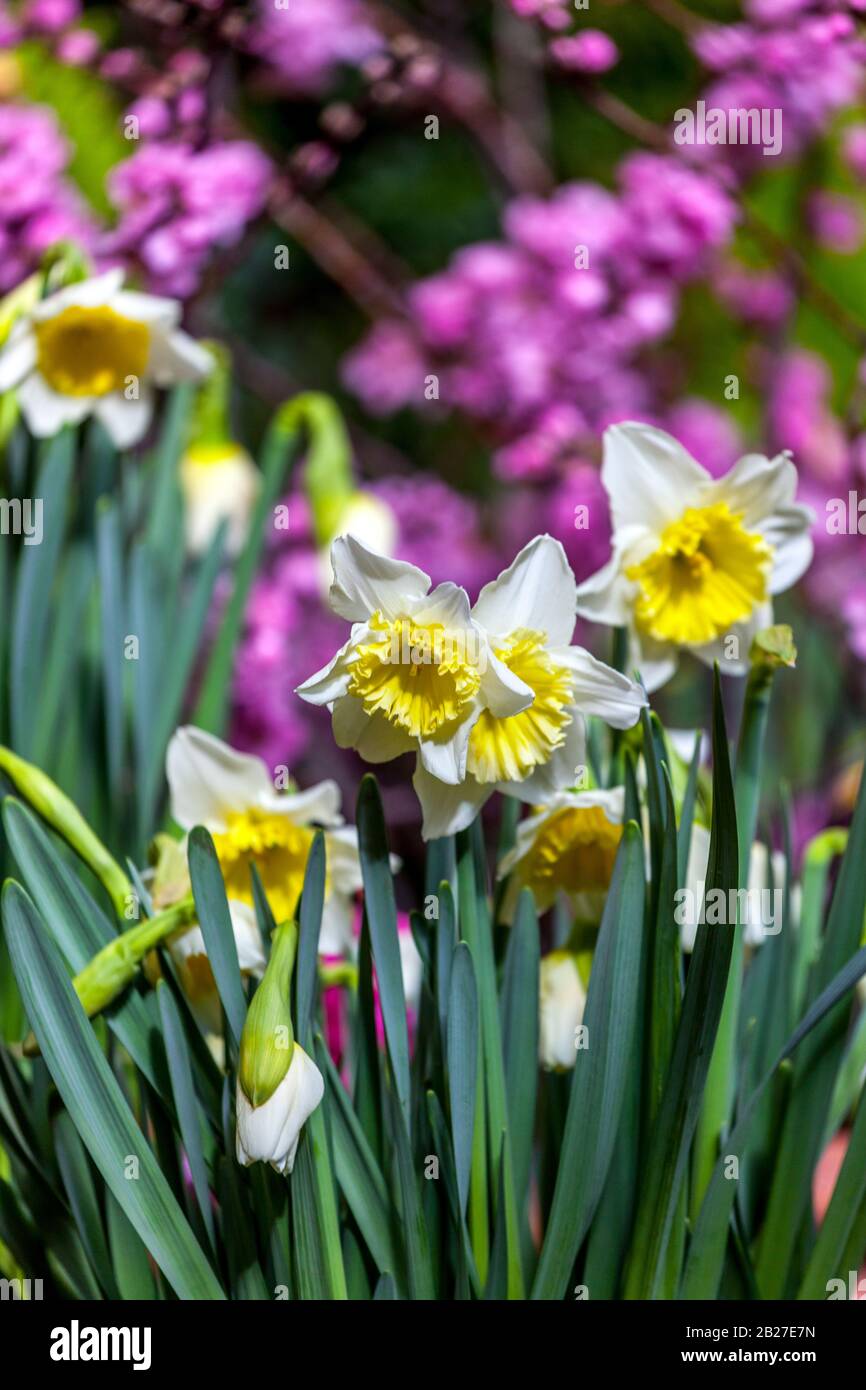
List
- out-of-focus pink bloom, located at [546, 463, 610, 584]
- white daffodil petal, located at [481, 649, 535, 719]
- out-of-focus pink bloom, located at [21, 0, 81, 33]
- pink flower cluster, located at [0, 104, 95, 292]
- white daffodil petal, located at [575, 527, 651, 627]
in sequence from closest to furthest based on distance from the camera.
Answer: white daffodil petal, located at [481, 649, 535, 719] → white daffodil petal, located at [575, 527, 651, 627] → pink flower cluster, located at [0, 104, 95, 292] → out-of-focus pink bloom, located at [21, 0, 81, 33] → out-of-focus pink bloom, located at [546, 463, 610, 584]

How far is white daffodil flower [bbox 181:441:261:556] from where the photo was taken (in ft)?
2.43

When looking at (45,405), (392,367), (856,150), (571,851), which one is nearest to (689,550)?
(571,851)

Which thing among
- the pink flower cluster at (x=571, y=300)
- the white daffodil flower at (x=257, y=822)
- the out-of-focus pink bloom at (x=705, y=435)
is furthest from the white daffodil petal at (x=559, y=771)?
the out-of-focus pink bloom at (x=705, y=435)

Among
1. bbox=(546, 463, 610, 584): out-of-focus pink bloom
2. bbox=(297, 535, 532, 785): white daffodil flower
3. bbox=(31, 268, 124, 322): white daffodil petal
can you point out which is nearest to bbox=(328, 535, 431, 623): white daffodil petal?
bbox=(297, 535, 532, 785): white daffodil flower

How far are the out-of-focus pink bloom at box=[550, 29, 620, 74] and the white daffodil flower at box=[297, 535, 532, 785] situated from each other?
0.56 metres

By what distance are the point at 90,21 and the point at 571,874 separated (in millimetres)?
1127

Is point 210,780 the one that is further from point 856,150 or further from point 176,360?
point 856,150

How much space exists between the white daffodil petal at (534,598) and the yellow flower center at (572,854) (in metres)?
0.08

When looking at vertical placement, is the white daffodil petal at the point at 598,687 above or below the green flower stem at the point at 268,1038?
above

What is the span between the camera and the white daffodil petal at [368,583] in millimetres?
359

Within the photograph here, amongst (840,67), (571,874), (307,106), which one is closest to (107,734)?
(571,874)

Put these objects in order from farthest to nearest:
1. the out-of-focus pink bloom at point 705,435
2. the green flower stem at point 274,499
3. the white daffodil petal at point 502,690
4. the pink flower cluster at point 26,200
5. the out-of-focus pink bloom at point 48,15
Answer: the out-of-focus pink bloom at point 705,435 → the out-of-focus pink bloom at point 48,15 → the pink flower cluster at point 26,200 → the green flower stem at point 274,499 → the white daffodil petal at point 502,690

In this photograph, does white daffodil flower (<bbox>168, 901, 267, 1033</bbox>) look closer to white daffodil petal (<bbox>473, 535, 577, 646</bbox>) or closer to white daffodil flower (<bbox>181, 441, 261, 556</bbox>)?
white daffodil petal (<bbox>473, 535, 577, 646</bbox>)

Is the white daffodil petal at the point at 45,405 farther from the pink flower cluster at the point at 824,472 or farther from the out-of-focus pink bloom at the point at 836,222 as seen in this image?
the out-of-focus pink bloom at the point at 836,222
